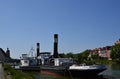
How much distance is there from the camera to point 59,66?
66562mm

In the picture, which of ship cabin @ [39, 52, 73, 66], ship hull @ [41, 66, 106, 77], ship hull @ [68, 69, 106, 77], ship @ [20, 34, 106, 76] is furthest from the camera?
ship cabin @ [39, 52, 73, 66]

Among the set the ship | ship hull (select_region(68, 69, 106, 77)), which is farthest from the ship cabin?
ship hull (select_region(68, 69, 106, 77))

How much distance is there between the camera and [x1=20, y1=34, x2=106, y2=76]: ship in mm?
56541

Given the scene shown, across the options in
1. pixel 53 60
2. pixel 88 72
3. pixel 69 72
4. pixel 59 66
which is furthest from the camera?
pixel 53 60

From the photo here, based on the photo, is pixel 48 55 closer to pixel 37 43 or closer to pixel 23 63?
pixel 23 63

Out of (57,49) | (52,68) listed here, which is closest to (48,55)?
(57,49)

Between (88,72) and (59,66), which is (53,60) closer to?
(59,66)

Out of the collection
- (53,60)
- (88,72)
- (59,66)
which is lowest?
(88,72)

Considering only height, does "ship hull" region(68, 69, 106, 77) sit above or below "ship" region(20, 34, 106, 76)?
below

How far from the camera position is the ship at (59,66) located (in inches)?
2226

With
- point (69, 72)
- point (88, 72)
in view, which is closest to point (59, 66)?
point (69, 72)

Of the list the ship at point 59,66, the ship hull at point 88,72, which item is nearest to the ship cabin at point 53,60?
the ship at point 59,66

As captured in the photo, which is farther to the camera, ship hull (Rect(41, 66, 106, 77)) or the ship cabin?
the ship cabin

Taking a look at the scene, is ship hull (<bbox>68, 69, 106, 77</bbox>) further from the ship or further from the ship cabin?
the ship cabin
